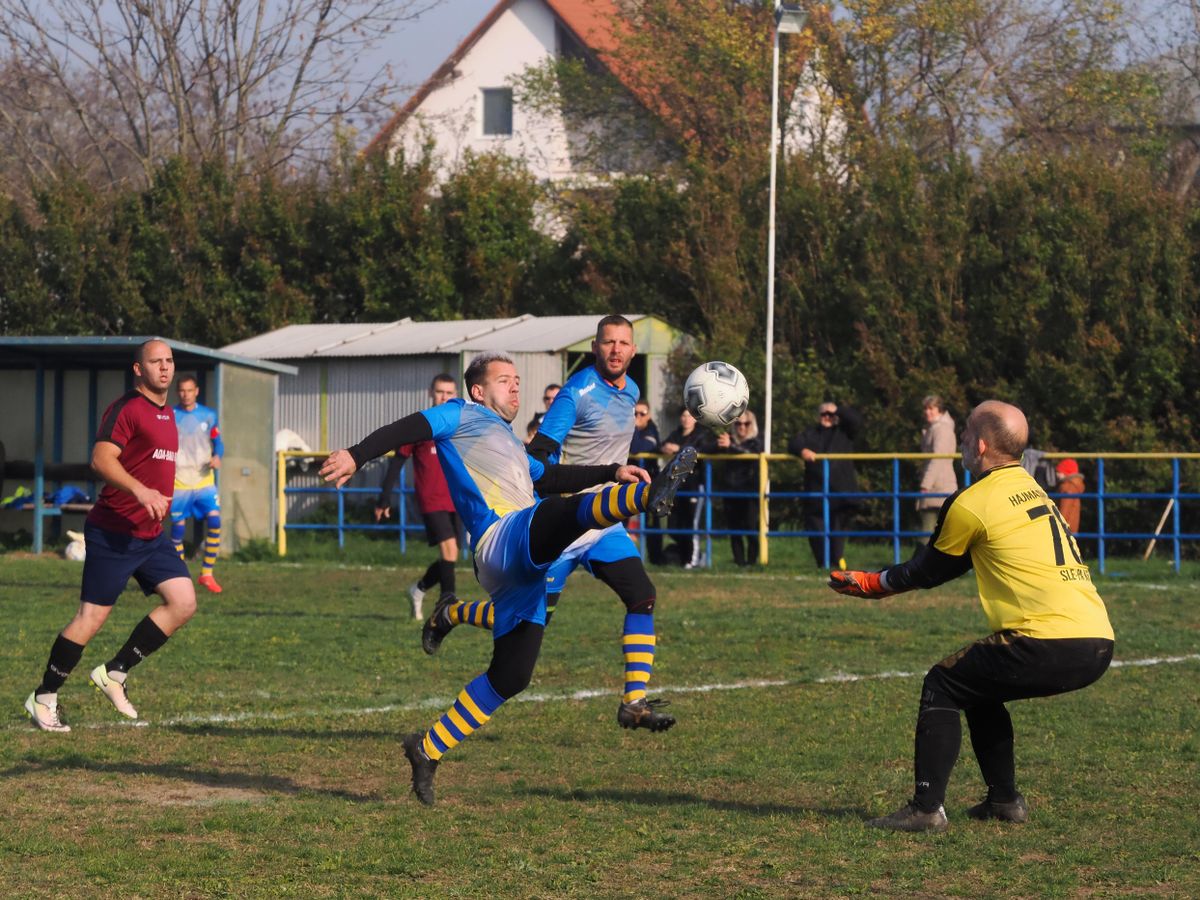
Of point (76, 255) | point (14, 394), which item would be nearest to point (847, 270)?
point (14, 394)

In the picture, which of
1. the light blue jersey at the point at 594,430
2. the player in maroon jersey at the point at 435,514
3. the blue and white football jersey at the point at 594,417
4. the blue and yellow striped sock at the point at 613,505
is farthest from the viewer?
the player in maroon jersey at the point at 435,514

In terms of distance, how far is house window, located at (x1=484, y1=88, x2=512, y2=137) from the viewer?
4675 cm

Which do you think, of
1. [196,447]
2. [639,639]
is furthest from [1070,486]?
[639,639]

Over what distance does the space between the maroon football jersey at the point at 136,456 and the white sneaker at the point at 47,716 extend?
0.91m

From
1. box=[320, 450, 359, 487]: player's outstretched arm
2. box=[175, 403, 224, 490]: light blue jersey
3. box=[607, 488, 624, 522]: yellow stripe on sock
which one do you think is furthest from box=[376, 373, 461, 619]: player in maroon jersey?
box=[607, 488, 624, 522]: yellow stripe on sock

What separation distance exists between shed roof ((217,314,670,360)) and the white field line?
12.1 m

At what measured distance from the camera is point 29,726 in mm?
8430

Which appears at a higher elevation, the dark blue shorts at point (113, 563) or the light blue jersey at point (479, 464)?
the light blue jersey at point (479, 464)

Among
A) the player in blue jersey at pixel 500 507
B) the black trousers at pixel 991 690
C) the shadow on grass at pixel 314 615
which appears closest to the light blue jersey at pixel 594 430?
the player in blue jersey at pixel 500 507

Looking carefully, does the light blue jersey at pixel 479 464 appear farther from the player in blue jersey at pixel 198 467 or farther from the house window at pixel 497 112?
the house window at pixel 497 112

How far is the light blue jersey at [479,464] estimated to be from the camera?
22.7 feet

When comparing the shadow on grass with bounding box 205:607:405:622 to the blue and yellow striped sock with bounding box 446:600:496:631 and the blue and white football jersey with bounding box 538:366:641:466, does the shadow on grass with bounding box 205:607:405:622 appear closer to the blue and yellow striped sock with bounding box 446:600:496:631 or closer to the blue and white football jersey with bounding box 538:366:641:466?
the blue and yellow striped sock with bounding box 446:600:496:631

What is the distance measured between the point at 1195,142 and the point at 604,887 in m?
29.7

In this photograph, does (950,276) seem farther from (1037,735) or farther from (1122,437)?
(1037,735)
